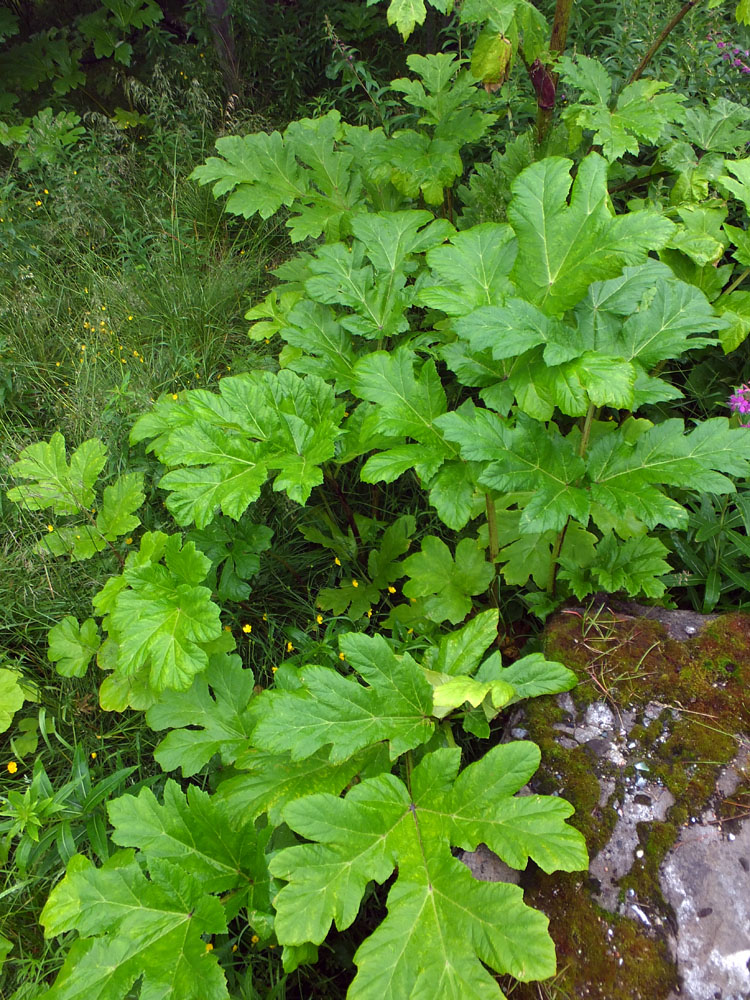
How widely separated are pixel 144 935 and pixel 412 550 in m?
1.69

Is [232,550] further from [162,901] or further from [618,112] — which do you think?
[618,112]

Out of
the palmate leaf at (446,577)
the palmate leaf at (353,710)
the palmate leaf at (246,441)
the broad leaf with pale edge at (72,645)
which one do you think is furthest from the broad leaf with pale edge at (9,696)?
the palmate leaf at (446,577)

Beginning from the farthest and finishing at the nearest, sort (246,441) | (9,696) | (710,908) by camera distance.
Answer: (9,696) → (246,441) → (710,908)

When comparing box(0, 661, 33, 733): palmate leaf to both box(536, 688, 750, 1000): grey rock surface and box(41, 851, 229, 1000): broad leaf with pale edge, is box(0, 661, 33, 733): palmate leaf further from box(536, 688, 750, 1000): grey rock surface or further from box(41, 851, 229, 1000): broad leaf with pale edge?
box(536, 688, 750, 1000): grey rock surface

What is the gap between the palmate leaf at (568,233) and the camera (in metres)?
1.86

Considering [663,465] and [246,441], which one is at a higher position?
[246,441]

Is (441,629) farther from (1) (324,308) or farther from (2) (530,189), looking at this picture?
(2) (530,189)

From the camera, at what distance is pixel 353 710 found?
1.79 meters

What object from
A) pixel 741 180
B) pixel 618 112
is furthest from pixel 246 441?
pixel 741 180

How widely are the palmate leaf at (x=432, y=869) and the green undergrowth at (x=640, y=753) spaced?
236 mm

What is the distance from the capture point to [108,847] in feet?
7.28

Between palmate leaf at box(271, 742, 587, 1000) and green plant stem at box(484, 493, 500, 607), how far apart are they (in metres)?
0.80

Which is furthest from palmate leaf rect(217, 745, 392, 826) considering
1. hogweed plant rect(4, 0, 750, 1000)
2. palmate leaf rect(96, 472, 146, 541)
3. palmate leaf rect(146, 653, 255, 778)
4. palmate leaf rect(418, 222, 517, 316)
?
palmate leaf rect(418, 222, 517, 316)

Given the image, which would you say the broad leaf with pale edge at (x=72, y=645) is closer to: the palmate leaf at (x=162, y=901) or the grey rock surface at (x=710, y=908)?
the palmate leaf at (x=162, y=901)
